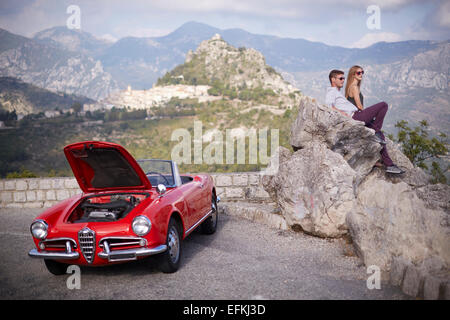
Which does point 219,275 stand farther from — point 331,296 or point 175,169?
point 175,169

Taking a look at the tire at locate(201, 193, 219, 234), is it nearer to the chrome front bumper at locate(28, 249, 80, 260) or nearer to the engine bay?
the engine bay

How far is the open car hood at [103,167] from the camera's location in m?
4.82

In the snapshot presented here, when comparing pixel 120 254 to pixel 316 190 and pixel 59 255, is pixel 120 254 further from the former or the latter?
pixel 316 190

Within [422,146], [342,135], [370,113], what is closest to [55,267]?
[342,135]

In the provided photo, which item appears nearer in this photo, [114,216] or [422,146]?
[114,216]

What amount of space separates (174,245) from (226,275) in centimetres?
79

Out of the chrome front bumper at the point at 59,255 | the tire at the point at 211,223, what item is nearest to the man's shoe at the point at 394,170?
the tire at the point at 211,223

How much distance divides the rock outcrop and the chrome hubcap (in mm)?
2418

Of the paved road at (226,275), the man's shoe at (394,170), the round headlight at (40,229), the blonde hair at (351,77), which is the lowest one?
the paved road at (226,275)

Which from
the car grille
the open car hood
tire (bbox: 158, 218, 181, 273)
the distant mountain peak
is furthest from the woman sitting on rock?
the distant mountain peak

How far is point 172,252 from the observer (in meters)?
4.81

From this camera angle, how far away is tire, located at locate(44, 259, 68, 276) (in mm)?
4793

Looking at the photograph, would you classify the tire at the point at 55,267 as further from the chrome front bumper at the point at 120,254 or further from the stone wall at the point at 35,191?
the stone wall at the point at 35,191

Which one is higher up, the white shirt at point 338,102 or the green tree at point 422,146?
the white shirt at point 338,102
